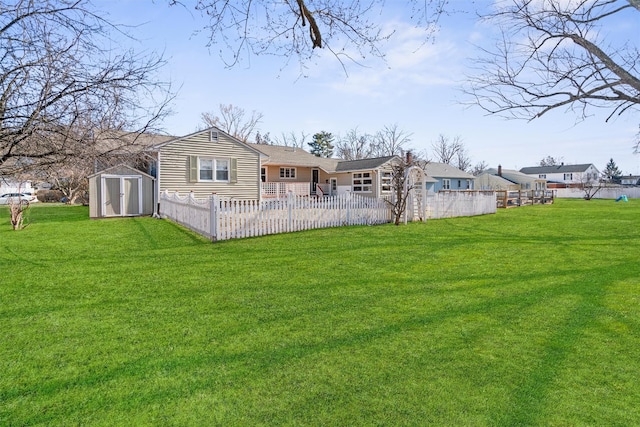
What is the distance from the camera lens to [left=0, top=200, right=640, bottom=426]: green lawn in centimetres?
252

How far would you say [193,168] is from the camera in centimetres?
1766

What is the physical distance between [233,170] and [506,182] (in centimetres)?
4183

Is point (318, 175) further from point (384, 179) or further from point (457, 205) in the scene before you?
point (457, 205)

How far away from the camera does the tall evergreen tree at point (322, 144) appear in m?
61.6

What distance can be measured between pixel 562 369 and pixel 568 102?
10.6 meters

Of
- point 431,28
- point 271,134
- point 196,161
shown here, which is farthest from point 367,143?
point 431,28

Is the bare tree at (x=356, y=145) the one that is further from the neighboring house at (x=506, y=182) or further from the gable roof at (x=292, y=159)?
the gable roof at (x=292, y=159)

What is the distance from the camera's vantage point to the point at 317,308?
4.57 m

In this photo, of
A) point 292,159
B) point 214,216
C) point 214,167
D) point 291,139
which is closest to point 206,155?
point 214,167

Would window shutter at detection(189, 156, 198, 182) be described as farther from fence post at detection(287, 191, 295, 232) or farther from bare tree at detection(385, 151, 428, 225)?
bare tree at detection(385, 151, 428, 225)

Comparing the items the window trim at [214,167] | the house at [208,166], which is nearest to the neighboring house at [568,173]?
the house at [208,166]

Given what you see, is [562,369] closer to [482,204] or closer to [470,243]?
[470,243]

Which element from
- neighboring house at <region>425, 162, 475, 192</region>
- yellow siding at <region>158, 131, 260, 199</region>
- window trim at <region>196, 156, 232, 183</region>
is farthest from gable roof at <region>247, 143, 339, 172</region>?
neighboring house at <region>425, 162, 475, 192</region>

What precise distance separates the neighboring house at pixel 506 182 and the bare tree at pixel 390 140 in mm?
11552
